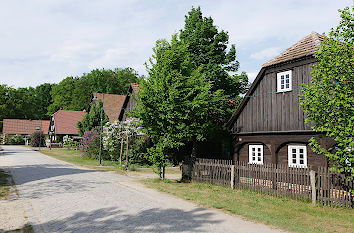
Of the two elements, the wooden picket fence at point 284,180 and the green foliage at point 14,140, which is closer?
the wooden picket fence at point 284,180

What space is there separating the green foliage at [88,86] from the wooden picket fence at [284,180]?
5836 centimetres

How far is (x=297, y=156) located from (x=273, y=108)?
2896 mm

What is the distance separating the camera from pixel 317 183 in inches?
400

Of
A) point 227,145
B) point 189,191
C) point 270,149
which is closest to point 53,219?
point 189,191

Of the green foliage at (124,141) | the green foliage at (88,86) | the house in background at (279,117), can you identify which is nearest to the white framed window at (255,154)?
the house in background at (279,117)

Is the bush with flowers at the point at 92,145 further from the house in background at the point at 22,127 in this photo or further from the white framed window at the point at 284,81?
the house in background at the point at 22,127

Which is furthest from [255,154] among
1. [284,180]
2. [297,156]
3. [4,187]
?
[4,187]

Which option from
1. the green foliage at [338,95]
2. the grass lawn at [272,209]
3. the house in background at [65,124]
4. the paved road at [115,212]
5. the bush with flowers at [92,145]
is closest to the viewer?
the paved road at [115,212]

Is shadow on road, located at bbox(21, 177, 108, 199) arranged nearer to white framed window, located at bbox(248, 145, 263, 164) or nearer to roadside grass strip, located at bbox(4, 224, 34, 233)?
roadside grass strip, located at bbox(4, 224, 34, 233)

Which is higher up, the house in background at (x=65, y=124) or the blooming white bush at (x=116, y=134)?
the house in background at (x=65, y=124)

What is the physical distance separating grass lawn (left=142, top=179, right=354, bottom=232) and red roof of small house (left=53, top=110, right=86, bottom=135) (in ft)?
162

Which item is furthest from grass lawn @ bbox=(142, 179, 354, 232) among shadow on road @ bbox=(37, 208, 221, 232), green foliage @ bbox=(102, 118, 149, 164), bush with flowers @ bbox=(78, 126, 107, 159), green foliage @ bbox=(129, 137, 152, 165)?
bush with flowers @ bbox=(78, 126, 107, 159)

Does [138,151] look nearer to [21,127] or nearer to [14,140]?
[14,140]

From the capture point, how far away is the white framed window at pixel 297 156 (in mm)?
14469
